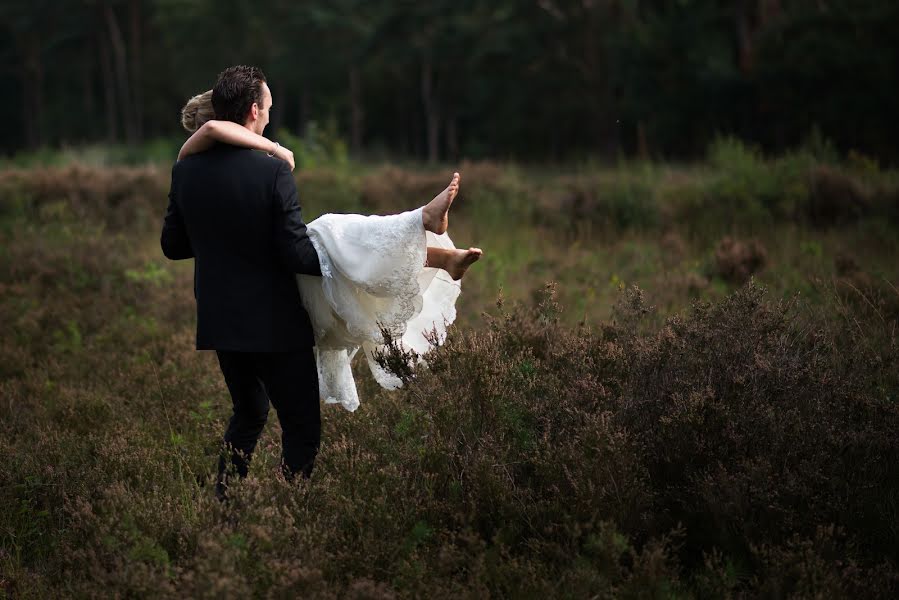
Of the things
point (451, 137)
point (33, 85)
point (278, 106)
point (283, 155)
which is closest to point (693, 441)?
point (283, 155)

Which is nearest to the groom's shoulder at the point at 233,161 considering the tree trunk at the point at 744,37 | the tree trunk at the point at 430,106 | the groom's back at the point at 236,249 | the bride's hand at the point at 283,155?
the groom's back at the point at 236,249

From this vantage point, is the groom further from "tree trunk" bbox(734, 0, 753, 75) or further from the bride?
"tree trunk" bbox(734, 0, 753, 75)

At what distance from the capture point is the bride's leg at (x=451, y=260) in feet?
13.7

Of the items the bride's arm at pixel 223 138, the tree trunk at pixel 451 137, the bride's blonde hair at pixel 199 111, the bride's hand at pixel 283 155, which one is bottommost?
the tree trunk at pixel 451 137

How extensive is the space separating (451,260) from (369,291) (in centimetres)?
41

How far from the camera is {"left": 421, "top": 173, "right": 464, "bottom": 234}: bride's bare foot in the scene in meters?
3.90

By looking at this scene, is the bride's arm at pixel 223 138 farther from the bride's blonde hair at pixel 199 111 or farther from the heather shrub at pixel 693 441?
the heather shrub at pixel 693 441

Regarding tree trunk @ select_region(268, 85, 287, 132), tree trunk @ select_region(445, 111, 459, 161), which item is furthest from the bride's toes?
tree trunk @ select_region(268, 85, 287, 132)

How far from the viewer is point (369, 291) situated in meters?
4.16

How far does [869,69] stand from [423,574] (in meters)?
23.1

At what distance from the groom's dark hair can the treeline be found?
499 inches

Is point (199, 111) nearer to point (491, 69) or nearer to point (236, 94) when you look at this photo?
point (236, 94)

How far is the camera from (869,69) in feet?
75.0

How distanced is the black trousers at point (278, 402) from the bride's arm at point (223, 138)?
942 millimetres
